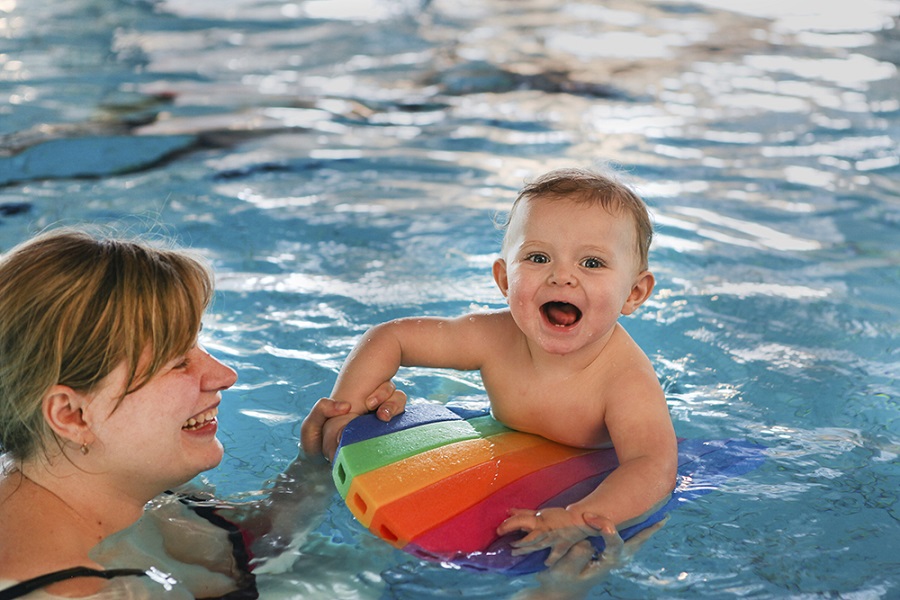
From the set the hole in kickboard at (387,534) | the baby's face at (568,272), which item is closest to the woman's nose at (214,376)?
the hole in kickboard at (387,534)

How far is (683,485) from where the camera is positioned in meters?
2.71

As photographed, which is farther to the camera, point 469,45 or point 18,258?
point 469,45

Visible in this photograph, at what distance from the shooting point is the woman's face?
2.12 meters

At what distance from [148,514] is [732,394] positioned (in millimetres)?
1895

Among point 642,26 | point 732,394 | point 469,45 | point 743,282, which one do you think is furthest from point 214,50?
point 732,394

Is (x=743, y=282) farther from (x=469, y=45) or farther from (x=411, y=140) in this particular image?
(x=469, y=45)

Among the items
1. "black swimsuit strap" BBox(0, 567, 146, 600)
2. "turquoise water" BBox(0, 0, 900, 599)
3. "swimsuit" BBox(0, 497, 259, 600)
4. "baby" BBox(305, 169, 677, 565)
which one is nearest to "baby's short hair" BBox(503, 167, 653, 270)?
"baby" BBox(305, 169, 677, 565)

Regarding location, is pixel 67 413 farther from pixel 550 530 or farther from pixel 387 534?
pixel 550 530

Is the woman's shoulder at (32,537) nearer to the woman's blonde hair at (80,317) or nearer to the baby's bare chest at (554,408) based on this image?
the woman's blonde hair at (80,317)

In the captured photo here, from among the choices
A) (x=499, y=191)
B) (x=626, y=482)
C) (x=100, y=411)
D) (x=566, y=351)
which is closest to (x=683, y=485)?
(x=626, y=482)

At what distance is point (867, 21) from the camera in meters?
9.49

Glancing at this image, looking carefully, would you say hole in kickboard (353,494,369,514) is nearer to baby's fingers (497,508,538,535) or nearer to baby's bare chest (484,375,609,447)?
baby's fingers (497,508,538,535)

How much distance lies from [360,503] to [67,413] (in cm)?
76

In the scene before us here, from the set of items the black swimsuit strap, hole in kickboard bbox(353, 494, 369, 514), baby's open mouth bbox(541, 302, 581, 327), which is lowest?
hole in kickboard bbox(353, 494, 369, 514)
